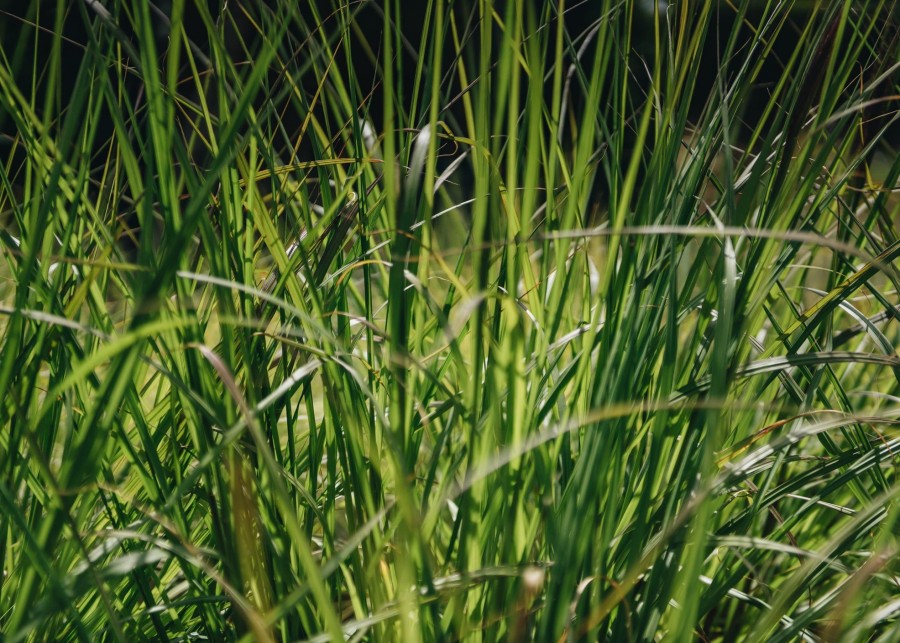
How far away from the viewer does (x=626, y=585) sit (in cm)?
37

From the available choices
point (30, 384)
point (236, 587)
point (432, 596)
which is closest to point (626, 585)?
point (432, 596)

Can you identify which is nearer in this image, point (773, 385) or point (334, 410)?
point (334, 410)

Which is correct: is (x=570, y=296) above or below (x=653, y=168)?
below

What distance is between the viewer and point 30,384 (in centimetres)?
50

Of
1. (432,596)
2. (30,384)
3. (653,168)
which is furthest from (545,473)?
(30,384)

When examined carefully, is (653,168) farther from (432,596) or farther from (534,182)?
(432,596)

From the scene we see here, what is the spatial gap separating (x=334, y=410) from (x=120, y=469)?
247 millimetres

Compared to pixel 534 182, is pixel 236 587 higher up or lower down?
lower down

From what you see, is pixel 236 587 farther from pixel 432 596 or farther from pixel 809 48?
pixel 809 48

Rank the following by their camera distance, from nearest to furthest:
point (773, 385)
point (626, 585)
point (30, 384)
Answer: point (626, 585), point (30, 384), point (773, 385)

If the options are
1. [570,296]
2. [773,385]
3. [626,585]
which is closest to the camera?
[626,585]

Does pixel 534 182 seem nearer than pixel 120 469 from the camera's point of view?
Yes

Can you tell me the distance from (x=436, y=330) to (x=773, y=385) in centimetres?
32

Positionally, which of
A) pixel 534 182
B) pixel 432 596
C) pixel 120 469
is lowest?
pixel 120 469
